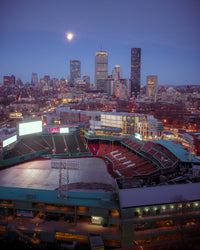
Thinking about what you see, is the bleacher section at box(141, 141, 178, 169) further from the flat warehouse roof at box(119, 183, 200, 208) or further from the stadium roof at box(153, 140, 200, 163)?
the flat warehouse roof at box(119, 183, 200, 208)

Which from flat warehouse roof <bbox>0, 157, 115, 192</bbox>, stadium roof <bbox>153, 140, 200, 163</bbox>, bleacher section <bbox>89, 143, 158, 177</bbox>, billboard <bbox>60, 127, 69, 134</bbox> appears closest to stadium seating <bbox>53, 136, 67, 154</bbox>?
billboard <bbox>60, 127, 69, 134</bbox>

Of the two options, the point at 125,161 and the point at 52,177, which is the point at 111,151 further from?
the point at 52,177

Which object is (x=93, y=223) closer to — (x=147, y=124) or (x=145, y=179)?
(x=145, y=179)

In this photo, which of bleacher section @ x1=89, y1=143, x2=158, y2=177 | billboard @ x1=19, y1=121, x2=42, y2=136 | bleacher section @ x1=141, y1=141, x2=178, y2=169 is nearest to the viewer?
bleacher section @ x1=141, y1=141, x2=178, y2=169

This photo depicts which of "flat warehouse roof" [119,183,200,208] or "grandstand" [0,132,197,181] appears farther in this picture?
"grandstand" [0,132,197,181]

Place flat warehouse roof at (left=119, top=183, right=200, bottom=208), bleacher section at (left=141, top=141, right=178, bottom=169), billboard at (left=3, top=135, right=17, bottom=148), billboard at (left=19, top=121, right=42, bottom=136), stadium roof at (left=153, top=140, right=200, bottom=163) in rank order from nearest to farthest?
1. flat warehouse roof at (left=119, top=183, right=200, bottom=208)
2. stadium roof at (left=153, top=140, right=200, bottom=163)
3. bleacher section at (left=141, top=141, right=178, bottom=169)
4. billboard at (left=3, top=135, right=17, bottom=148)
5. billboard at (left=19, top=121, right=42, bottom=136)

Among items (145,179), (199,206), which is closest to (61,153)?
(145,179)
